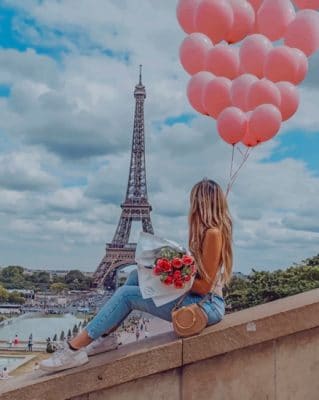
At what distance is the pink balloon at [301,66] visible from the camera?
6.78 m

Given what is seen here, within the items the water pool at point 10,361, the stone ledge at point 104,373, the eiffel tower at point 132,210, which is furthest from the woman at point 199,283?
the eiffel tower at point 132,210

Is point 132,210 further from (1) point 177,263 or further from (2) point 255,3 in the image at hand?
(1) point 177,263

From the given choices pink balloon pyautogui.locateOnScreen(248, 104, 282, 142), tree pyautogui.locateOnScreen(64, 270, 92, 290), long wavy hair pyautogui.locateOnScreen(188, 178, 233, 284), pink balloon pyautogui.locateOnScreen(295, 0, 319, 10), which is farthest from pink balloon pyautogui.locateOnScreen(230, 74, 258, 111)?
tree pyautogui.locateOnScreen(64, 270, 92, 290)

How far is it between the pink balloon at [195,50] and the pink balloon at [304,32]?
93 centimetres

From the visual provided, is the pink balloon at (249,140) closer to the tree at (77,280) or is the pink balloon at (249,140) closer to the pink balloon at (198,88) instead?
the pink balloon at (198,88)

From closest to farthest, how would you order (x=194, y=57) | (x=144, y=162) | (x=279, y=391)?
(x=279, y=391) < (x=194, y=57) < (x=144, y=162)

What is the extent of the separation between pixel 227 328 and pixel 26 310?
70757mm

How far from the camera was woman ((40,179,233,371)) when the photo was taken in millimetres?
3602

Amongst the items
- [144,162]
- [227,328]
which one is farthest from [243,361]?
[144,162]

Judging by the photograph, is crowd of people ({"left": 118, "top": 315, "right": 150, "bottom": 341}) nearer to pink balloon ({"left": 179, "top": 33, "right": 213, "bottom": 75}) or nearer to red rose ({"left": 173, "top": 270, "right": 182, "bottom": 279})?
pink balloon ({"left": 179, "top": 33, "right": 213, "bottom": 75})

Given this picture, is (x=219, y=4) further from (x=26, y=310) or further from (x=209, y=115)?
(x=26, y=310)

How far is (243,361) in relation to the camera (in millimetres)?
3475

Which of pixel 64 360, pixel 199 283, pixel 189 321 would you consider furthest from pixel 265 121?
pixel 64 360

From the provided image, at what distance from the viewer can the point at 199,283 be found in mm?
3623
